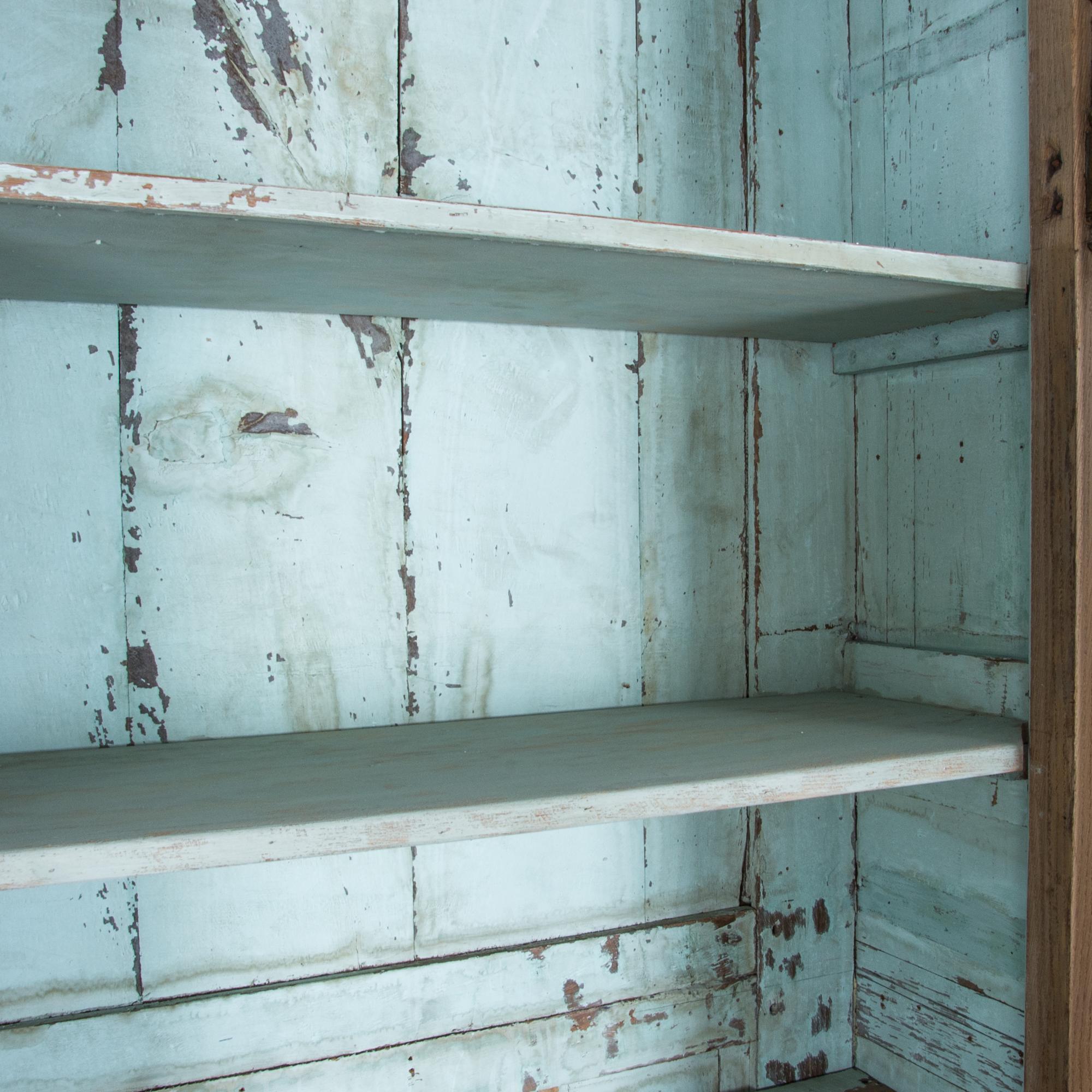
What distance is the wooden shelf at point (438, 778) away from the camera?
65 cm

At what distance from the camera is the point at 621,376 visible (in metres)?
1.14

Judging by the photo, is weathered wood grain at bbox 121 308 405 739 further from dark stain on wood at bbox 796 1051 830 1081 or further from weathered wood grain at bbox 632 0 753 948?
dark stain on wood at bbox 796 1051 830 1081

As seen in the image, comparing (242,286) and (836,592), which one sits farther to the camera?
(836,592)

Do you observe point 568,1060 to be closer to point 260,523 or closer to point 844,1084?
point 844,1084

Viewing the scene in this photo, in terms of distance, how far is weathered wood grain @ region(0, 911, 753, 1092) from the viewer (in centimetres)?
93

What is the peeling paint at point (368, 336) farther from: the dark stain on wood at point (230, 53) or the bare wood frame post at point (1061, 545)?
the bare wood frame post at point (1061, 545)

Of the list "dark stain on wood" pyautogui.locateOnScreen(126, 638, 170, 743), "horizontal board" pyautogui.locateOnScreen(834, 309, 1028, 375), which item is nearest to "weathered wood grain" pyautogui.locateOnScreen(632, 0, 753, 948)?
"horizontal board" pyautogui.locateOnScreen(834, 309, 1028, 375)

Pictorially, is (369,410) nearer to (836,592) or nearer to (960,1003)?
(836,592)

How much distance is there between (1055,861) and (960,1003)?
314 mm

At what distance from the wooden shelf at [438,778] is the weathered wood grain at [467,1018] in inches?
10.1

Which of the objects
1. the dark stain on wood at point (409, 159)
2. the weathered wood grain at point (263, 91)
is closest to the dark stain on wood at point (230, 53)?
the weathered wood grain at point (263, 91)

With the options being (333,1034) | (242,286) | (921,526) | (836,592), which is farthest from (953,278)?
(333,1034)

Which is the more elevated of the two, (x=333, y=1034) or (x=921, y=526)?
(x=921, y=526)

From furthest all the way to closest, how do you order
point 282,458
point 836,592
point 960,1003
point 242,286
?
point 836,592, point 960,1003, point 282,458, point 242,286
